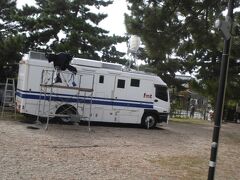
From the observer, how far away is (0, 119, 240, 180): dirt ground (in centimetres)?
963

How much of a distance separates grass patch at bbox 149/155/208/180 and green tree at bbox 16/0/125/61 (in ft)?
52.4

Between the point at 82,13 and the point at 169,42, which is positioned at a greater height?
the point at 82,13

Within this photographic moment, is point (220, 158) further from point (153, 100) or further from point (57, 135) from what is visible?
point (153, 100)

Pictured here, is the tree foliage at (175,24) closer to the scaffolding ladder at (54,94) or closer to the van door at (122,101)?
the van door at (122,101)

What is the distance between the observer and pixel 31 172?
9039 millimetres

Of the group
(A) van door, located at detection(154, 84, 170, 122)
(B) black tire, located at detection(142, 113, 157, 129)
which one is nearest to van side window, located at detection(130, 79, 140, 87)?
(A) van door, located at detection(154, 84, 170, 122)

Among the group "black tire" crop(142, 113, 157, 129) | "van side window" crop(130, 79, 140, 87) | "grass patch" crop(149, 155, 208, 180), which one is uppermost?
"van side window" crop(130, 79, 140, 87)

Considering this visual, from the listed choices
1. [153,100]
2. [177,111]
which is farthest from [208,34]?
[177,111]

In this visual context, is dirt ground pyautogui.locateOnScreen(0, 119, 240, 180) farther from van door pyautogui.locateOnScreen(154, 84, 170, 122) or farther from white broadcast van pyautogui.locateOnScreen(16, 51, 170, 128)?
van door pyautogui.locateOnScreen(154, 84, 170, 122)

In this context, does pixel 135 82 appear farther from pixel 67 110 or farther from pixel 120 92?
pixel 67 110

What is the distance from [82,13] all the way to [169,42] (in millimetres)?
14571

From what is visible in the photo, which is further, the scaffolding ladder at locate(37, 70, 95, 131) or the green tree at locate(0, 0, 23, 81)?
the green tree at locate(0, 0, 23, 81)

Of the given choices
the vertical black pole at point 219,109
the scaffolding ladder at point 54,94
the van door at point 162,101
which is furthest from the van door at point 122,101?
the vertical black pole at point 219,109

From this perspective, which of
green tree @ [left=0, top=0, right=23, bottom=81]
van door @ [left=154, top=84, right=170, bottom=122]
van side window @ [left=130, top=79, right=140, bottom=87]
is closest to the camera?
van side window @ [left=130, top=79, right=140, bottom=87]
